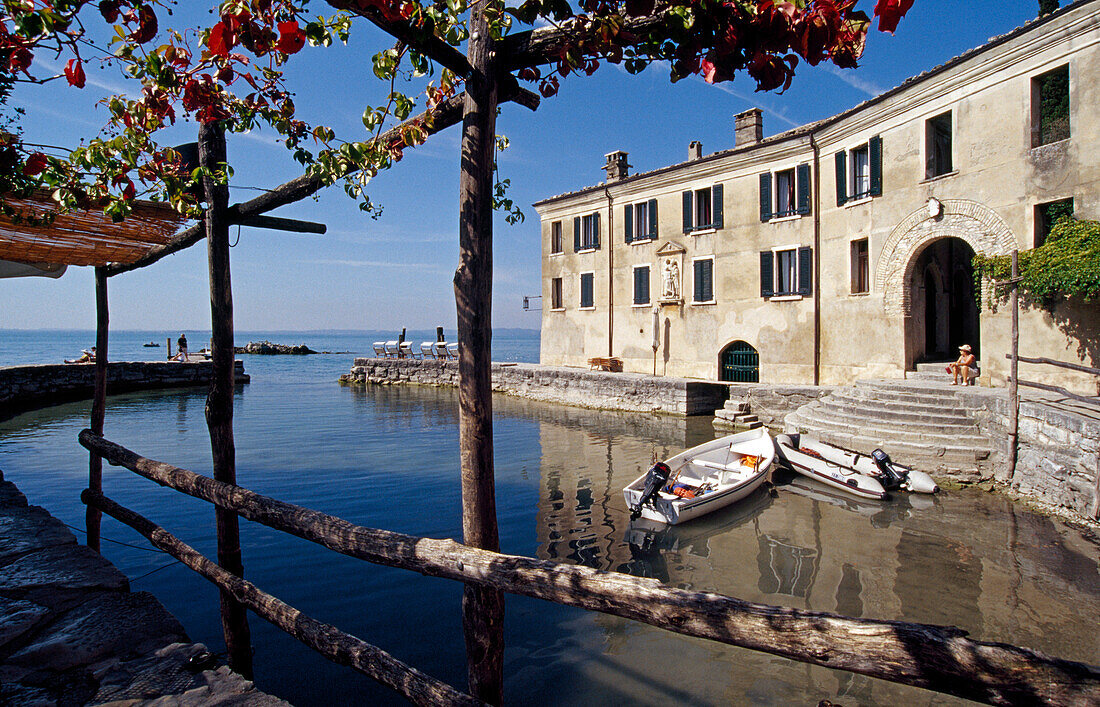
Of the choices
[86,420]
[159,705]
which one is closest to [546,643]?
[159,705]

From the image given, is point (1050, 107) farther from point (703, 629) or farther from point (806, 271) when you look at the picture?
point (703, 629)

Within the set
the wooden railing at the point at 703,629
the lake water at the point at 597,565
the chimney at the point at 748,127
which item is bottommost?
the lake water at the point at 597,565

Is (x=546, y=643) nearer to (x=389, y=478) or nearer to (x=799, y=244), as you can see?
(x=389, y=478)

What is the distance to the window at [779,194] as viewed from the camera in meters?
19.7

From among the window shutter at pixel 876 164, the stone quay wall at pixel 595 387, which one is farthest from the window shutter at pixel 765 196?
the stone quay wall at pixel 595 387

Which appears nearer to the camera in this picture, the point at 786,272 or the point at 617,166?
the point at 786,272

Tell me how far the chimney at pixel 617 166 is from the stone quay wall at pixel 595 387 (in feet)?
29.3

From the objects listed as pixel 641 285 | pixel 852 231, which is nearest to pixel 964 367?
pixel 852 231

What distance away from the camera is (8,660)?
336 cm

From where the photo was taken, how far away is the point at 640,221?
24391 mm

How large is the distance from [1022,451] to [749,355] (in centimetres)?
1111

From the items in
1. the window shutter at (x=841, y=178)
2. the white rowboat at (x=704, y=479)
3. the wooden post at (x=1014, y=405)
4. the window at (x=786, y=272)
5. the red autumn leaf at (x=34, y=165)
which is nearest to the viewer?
the red autumn leaf at (x=34, y=165)

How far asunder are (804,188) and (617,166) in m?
9.02

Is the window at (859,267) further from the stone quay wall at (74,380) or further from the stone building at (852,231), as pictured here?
the stone quay wall at (74,380)
